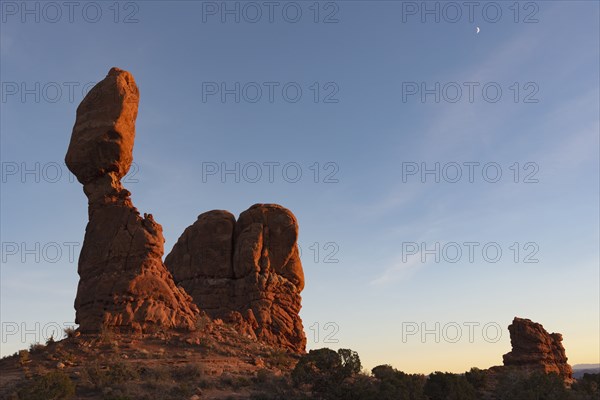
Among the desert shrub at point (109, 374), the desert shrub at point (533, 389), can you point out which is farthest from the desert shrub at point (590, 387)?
the desert shrub at point (109, 374)

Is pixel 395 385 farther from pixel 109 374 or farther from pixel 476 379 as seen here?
pixel 109 374

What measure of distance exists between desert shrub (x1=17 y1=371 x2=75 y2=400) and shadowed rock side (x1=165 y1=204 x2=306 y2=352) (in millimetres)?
22335

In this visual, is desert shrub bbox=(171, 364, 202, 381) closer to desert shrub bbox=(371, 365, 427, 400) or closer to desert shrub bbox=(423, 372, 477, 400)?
desert shrub bbox=(371, 365, 427, 400)

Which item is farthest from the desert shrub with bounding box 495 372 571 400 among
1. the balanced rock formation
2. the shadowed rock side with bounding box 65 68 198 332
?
the shadowed rock side with bounding box 65 68 198 332

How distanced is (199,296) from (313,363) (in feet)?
67.1

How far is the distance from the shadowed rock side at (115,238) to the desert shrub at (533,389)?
2093 centimetres

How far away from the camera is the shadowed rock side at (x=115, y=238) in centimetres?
3350

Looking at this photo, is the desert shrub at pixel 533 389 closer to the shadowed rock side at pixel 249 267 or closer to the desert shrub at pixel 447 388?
the desert shrub at pixel 447 388

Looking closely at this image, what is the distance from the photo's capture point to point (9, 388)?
25125mm

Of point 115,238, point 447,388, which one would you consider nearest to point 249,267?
point 115,238

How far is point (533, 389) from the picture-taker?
34.5 metres

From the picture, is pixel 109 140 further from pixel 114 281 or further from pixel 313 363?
pixel 313 363

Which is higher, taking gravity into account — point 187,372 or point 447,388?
point 187,372

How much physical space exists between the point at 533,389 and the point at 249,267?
25.4m
